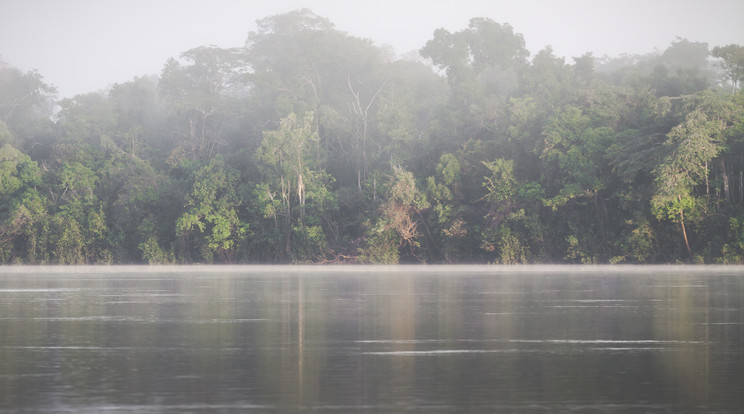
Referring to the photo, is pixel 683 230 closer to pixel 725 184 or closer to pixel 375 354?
pixel 725 184

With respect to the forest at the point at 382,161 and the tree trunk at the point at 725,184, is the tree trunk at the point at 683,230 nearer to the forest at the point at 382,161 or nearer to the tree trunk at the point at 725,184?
the forest at the point at 382,161

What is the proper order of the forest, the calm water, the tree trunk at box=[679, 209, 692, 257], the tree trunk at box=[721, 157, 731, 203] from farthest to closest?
the forest
the tree trunk at box=[721, 157, 731, 203]
the tree trunk at box=[679, 209, 692, 257]
the calm water

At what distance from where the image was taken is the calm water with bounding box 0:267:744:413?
764cm

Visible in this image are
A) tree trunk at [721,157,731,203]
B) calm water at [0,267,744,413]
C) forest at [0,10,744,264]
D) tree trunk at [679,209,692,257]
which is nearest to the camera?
calm water at [0,267,744,413]

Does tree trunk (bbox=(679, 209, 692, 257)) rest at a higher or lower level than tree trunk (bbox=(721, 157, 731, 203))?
lower

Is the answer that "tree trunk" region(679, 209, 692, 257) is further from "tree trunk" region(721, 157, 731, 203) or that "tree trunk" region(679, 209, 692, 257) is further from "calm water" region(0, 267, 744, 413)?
"calm water" region(0, 267, 744, 413)

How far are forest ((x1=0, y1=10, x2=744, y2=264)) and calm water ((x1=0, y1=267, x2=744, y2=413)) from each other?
20398 mm

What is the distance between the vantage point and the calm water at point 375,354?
7.64 metres

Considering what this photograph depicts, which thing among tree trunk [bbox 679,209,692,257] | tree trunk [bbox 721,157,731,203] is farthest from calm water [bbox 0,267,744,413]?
tree trunk [bbox 721,157,731,203]

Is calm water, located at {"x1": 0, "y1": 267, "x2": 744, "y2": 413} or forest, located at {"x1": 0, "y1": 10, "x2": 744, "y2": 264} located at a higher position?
forest, located at {"x1": 0, "y1": 10, "x2": 744, "y2": 264}

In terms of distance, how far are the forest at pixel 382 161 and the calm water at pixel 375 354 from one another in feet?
66.9

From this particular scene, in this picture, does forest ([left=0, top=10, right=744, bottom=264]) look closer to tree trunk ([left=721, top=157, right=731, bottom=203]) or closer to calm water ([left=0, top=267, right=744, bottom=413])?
tree trunk ([left=721, top=157, right=731, bottom=203])

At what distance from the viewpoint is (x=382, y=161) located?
160ft

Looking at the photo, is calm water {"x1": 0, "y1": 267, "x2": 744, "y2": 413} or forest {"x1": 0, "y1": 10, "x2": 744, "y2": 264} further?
forest {"x1": 0, "y1": 10, "x2": 744, "y2": 264}
